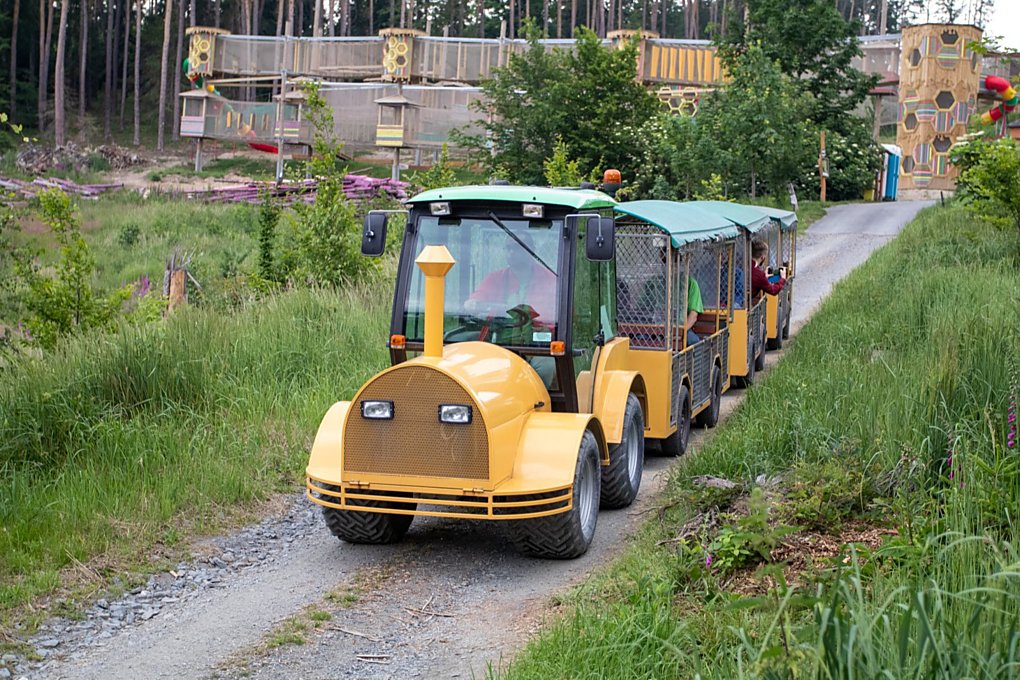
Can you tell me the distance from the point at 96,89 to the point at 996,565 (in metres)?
72.3

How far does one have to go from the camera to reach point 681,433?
1041 centimetres

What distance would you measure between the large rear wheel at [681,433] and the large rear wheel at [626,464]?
1.09 metres

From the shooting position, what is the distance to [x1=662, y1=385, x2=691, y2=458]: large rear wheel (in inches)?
402

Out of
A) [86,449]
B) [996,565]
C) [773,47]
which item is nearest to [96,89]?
[773,47]

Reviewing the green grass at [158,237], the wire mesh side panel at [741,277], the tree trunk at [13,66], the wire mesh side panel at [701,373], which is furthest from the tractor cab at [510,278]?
the tree trunk at [13,66]

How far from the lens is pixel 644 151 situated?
3453 cm

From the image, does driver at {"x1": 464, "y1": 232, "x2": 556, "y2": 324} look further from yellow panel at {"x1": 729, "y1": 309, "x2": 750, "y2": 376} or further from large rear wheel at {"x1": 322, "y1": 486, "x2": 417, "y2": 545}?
yellow panel at {"x1": 729, "y1": 309, "x2": 750, "y2": 376}

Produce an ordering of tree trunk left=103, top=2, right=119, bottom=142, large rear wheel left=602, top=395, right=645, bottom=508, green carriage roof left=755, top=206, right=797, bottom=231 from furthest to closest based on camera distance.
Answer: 1. tree trunk left=103, top=2, right=119, bottom=142
2. green carriage roof left=755, top=206, right=797, bottom=231
3. large rear wheel left=602, top=395, right=645, bottom=508

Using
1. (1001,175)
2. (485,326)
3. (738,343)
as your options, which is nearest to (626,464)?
(485,326)

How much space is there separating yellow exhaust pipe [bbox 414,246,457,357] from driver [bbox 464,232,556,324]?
77cm

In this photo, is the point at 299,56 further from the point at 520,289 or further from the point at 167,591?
the point at 167,591

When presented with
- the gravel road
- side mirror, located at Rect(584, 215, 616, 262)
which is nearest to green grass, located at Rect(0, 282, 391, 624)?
the gravel road

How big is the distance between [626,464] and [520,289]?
1624 mm

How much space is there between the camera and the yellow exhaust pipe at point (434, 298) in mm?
7109
